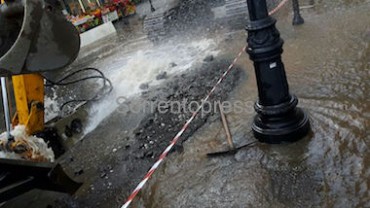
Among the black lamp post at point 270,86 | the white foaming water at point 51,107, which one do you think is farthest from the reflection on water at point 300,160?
the white foaming water at point 51,107

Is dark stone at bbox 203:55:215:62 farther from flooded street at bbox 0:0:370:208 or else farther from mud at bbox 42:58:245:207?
mud at bbox 42:58:245:207

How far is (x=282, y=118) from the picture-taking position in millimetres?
3832

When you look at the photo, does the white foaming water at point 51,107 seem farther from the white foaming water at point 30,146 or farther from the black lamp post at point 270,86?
the black lamp post at point 270,86

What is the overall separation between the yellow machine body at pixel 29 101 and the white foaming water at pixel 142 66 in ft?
4.22

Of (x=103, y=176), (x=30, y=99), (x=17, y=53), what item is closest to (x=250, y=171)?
(x=103, y=176)

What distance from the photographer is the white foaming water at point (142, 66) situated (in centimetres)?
714

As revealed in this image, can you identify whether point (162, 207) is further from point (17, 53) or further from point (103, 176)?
point (17, 53)

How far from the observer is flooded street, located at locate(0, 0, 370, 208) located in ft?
11.0

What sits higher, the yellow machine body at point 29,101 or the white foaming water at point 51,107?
the yellow machine body at point 29,101

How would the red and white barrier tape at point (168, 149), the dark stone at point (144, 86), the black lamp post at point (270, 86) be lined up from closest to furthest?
the black lamp post at point (270, 86), the red and white barrier tape at point (168, 149), the dark stone at point (144, 86)

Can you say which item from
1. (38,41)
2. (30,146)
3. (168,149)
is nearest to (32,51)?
(38,41)

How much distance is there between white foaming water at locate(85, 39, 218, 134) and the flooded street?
0.04 m

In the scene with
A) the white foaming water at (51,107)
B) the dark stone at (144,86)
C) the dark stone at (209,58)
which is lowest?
the white foaming water at (51,107)

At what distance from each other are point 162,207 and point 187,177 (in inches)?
18.0
